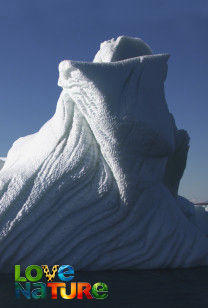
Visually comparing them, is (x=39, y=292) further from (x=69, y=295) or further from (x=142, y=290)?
(x=142, y=290)

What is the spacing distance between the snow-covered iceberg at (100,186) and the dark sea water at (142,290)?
0.38 metres

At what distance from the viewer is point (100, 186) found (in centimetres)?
535

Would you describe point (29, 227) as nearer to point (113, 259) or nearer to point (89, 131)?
point (113, 259)

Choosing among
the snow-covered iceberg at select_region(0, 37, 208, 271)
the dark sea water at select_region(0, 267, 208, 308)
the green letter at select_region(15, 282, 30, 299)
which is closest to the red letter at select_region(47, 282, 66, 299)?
the dark sea water at select_region(0, 267, 208, 308)

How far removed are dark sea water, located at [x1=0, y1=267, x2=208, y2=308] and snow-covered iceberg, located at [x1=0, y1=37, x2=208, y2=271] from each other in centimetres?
38

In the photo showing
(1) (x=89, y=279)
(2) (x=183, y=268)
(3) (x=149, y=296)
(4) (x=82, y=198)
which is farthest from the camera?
(2) (x=183, y=268)

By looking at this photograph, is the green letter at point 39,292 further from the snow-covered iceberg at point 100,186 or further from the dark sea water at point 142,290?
the snow-covered iceberg at point 100,186

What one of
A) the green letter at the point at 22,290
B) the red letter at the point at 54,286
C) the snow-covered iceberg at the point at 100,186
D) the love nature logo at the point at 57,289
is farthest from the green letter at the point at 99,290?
the snow-covered iceberg at the point at 100,186

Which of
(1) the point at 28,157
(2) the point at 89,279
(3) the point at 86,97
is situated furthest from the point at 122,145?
(2) the point at 89,279

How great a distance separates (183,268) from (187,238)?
0.46 metres

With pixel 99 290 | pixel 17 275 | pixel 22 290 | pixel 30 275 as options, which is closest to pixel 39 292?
pixel 22 290

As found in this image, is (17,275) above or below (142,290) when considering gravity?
above

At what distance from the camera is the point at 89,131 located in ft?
18.8

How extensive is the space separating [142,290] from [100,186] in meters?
1.68
